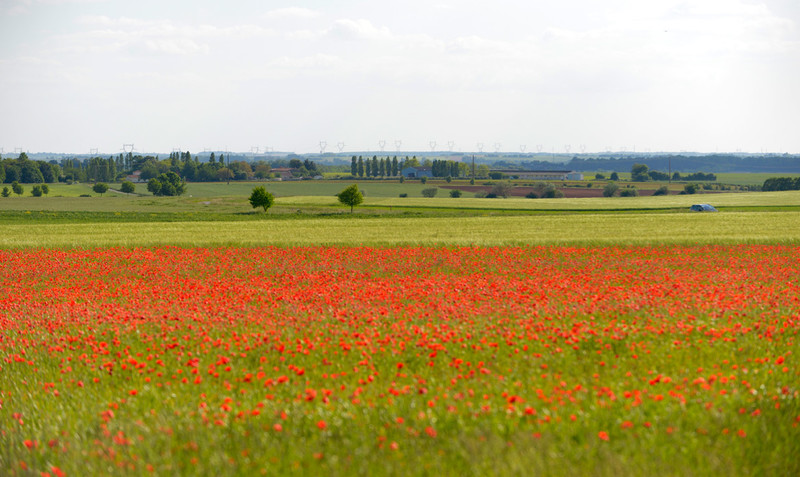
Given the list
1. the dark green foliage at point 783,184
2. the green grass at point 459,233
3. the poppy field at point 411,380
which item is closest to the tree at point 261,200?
the green grass at point 459,233

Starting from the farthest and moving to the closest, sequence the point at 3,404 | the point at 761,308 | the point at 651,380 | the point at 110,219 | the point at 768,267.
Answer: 1. the point at 110,219
2. the point at 768,267
3. the point at 761,308
4. the point at 3,404
5. the point at 651,380

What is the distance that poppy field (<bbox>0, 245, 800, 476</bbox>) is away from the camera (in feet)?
24.5

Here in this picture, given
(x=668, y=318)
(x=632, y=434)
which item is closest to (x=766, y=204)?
(x=668, y=318)

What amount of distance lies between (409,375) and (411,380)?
0.54 ft

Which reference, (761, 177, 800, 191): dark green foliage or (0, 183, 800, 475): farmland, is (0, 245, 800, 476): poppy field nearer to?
(0, 183, 800, 475): farmland

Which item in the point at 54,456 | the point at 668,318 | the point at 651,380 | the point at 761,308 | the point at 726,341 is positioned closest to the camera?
the point at 54,456

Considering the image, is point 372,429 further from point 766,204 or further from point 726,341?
point 766,204

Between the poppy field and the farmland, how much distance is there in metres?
0.04

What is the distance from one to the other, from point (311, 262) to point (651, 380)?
1935 centimetres

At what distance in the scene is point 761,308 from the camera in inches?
545

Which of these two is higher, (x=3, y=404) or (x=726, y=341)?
(x=726, y=341)

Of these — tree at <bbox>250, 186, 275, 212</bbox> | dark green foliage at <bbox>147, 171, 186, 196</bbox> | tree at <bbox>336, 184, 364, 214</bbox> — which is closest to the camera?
tree at <bbox>250, 186, 275, 212</bbox>

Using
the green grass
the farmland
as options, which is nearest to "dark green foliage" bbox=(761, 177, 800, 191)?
the green grass

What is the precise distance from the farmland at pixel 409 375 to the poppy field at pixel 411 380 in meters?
0.04
